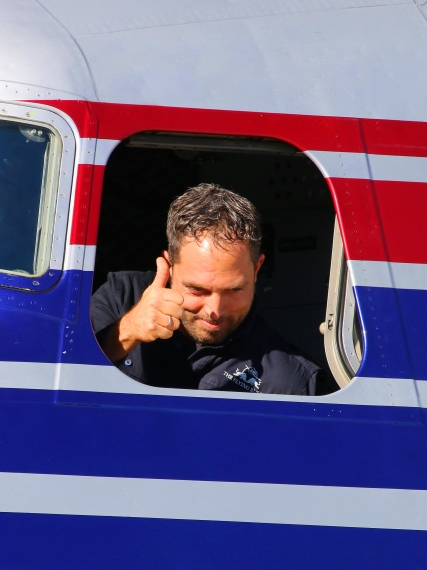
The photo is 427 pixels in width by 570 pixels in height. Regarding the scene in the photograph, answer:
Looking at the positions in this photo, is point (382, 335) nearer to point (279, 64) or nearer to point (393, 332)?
point (393, 332)

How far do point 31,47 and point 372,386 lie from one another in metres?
1.46

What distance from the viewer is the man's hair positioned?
2.41m

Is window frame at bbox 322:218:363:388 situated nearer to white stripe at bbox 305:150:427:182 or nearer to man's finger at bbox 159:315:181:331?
white stripe at bbox 305:150:427:182

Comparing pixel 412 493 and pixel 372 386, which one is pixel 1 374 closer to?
pixel 372 386

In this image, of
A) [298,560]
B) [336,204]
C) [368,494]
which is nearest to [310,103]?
[336,204]

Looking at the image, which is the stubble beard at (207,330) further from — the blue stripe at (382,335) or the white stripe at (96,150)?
the white stripe at (96,150)

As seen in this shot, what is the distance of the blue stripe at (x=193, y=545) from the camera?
2.09 metres

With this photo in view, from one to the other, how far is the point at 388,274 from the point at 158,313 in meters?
0.74

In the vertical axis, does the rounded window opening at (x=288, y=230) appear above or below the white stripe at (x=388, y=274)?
above

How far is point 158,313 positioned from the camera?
2.18 meters

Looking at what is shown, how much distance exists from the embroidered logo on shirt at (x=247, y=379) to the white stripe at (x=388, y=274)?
47 centimetres

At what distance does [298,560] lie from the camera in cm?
221

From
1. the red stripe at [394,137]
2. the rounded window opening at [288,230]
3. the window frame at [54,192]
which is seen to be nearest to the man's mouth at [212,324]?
the window frame at [54,192]

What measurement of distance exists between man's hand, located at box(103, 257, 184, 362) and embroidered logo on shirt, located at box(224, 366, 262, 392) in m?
0.40
